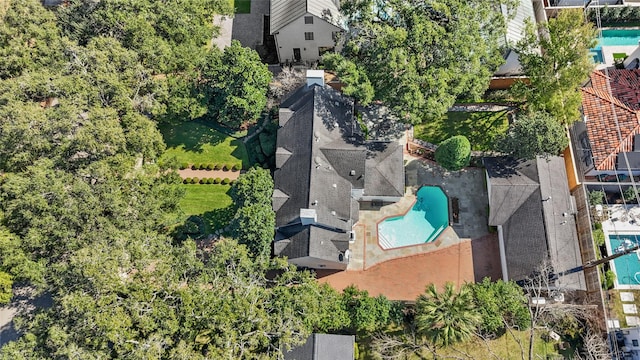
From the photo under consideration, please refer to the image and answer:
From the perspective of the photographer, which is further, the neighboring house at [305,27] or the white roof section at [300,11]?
the neighboring house at [305,27]

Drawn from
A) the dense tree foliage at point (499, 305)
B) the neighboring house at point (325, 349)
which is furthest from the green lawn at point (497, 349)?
the neighboring house at point (325, 349)

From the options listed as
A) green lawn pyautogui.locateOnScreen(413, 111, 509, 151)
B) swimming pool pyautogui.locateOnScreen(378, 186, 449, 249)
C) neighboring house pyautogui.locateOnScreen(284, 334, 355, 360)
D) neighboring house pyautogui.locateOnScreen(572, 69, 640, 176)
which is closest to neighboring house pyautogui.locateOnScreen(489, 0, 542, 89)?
green lawn pyautogui.locateOnScreen(413, 111, 509, 151)

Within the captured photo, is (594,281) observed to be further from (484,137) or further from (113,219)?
(113,219)

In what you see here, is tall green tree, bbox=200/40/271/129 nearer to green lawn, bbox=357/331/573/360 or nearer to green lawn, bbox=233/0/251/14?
green lawn, bbox=233/0/251/14

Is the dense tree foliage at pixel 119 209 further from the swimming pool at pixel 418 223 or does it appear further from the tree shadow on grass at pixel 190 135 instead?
the swimming pool at pixel 418 223

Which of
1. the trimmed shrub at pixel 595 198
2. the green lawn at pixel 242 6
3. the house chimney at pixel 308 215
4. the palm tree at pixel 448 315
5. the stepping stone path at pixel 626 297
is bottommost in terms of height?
the palm tree at pixel 448 315

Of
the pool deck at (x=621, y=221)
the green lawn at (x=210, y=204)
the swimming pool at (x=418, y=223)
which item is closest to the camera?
Result: the pool deck at (x=621, y=221)

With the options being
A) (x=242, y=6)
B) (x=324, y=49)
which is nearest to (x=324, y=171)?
(x=324, y=49)

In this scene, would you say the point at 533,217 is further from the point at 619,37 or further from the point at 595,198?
the point at 619,37
